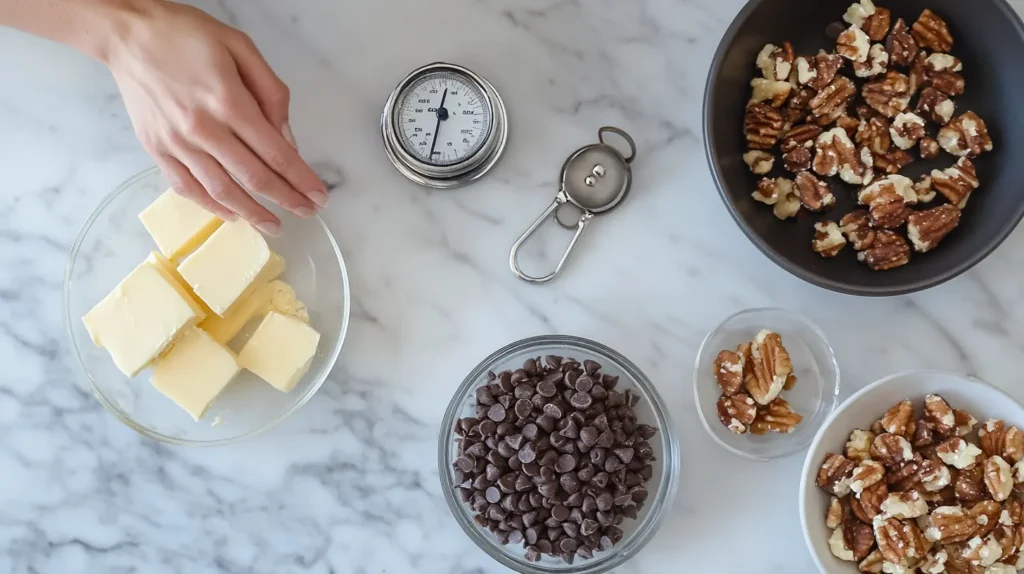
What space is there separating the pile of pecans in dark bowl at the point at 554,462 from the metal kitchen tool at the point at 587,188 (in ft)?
0.75

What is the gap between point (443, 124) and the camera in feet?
4.87

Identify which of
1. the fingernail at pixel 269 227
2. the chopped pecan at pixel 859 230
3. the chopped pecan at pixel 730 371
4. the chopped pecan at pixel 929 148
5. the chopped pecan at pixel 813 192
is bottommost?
the chopped pecan at pixel 730 371

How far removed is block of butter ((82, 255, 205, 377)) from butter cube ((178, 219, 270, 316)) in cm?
4

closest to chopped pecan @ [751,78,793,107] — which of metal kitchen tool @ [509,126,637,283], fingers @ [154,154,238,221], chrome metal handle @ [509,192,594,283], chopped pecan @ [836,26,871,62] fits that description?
chopped pecan @ [836,26,871,62]

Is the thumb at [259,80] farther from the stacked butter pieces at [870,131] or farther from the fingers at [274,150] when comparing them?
the stacked butter pieces at [870,131]

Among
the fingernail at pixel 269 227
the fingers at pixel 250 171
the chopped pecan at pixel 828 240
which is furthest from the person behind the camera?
the chopped pecan at pixel 828 240

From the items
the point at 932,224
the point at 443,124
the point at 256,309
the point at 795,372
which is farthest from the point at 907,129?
the point at 256,309

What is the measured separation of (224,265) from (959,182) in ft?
3.95

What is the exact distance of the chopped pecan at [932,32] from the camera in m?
1.43

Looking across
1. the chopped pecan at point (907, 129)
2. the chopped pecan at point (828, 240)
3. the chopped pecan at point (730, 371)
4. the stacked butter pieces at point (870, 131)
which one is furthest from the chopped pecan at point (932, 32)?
the chopped pecan at point (730, 371)

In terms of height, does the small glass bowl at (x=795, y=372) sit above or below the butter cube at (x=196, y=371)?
above

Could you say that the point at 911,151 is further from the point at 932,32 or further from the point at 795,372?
the point at 795,372

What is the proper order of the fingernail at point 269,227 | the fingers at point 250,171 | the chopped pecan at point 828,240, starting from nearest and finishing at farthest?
the fingers at point 250,171 < the fingernail at point 269,227 < the chopped pecan at point 828,240

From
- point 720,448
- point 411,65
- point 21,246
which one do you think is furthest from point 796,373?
point 21,246
